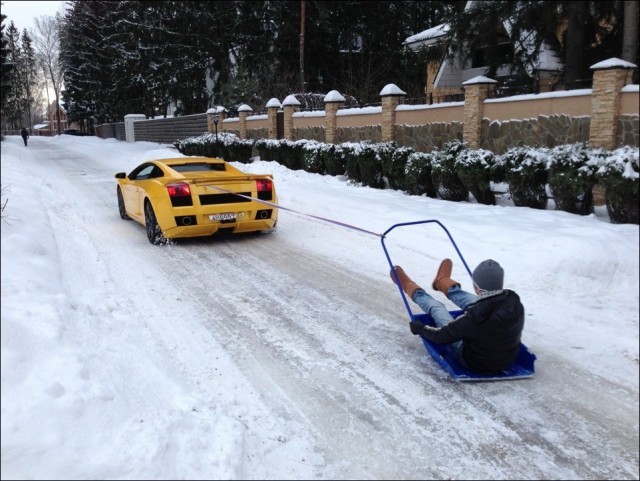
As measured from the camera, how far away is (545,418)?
3.32 m

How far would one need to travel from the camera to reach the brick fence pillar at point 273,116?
69.7ft

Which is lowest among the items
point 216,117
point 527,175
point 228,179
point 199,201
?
point 199,201

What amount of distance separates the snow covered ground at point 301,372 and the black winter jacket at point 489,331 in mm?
213

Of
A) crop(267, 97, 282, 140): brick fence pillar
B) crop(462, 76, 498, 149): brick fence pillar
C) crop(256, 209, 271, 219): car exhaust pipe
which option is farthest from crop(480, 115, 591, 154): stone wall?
crop(267, 97, 282, 140): brick fence pillar

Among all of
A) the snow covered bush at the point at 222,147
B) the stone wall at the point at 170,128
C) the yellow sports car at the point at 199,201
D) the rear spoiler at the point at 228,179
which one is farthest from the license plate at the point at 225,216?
the stone wall at the point at 170,128

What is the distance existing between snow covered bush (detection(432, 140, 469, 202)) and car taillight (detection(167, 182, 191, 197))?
5773 millimetres

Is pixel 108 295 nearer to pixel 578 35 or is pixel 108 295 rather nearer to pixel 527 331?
pixel 527 331

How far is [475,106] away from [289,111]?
9.68m

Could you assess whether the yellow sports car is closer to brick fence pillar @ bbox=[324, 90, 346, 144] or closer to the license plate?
the license plate

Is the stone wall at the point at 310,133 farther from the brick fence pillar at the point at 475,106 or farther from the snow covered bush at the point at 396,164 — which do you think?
the brick fence pillar at the point at 475,106

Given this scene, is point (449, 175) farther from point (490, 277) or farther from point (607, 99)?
point (490, 277)

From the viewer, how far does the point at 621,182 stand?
651 cm

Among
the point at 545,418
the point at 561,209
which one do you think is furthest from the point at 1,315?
the point at 561,209

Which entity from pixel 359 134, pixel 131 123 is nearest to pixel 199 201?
pixel 359 134
